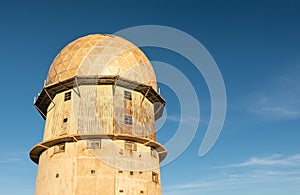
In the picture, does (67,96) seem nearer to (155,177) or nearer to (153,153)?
(153,153)

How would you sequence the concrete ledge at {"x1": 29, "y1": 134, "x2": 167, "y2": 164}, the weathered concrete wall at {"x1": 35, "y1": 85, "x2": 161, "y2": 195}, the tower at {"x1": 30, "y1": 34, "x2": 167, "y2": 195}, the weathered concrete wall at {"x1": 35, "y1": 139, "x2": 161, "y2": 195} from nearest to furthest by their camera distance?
1. the weathered concrete wall at {"x1": 35, "y1": 139, "x2": 161, "y2": 195}
2. the weathered concrete wall at {"x1": 35, "y1": 85, "x2": 161, "y2": 195}
3. the tower at {"x1": 30, "y1": 34, "x2": 167, "y2": 195}
4. the concrete ledge at {"x1": 29, "y1": 134, "x2": 167, "y2": 164}

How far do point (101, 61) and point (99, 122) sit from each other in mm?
5589

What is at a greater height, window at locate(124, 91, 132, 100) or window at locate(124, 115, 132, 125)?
window at locate(124, 91, 132, 100)

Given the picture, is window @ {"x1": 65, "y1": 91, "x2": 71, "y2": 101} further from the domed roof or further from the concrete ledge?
the concrete ledge

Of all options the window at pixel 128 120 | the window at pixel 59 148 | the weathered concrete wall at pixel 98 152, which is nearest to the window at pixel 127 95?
the weathered concrete wall at pixel 98 152

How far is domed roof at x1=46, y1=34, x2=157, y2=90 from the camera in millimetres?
25906

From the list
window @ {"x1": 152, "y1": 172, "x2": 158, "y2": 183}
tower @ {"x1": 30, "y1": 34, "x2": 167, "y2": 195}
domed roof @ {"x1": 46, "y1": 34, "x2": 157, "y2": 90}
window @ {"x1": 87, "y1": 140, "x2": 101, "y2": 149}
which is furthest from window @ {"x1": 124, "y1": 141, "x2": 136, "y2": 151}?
domed roof @ {"x1": 46, "y1": 34, "x2": 157, "y2": 90}

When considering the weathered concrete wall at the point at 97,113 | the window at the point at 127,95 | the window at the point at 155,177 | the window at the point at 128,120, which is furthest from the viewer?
the window at the point at 127,95

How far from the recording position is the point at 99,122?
23719 mm

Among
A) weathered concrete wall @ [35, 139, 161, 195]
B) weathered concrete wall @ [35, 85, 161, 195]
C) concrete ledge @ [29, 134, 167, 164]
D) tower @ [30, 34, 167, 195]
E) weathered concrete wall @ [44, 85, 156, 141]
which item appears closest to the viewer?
weathered concrete wall @ [35, 139, 161, 195]

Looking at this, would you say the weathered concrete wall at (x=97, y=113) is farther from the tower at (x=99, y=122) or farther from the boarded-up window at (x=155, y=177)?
the boarded-up window at (x=155, y=177)

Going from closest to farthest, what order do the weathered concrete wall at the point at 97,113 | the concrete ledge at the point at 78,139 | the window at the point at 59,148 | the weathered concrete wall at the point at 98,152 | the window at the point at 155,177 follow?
the weathered concrete wall at the point at 98,152, the concrete ledge at the point at 78,139, the window at the point at 59,148, the weathered concrete wall at the point at 97,113, the window at the point at 155,177

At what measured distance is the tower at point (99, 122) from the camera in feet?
72.3

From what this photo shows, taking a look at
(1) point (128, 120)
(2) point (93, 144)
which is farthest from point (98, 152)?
(1) point (128, 120)
